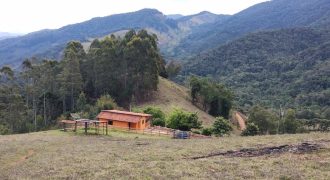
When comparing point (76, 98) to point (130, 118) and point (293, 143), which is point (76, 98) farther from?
point (293, 143)

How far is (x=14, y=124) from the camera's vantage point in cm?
7894

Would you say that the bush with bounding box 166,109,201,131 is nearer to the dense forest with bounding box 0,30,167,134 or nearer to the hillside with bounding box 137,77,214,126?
the hillside with bounding box 137,77,214,126

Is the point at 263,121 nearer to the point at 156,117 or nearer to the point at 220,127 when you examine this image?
the point at 156,117

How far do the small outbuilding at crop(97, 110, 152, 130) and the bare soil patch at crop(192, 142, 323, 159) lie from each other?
2064 cm

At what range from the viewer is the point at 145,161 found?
32531mm

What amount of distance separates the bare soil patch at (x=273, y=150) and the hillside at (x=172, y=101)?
41292 mm

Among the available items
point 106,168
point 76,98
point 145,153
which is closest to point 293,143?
point 145,153

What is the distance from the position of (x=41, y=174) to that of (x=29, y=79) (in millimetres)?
64473

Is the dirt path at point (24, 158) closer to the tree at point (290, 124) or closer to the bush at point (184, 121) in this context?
the bush at point (184, 121)

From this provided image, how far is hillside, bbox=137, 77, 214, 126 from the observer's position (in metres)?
82.2

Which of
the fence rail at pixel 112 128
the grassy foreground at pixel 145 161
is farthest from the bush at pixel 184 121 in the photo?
the grassy foreground at pixel 145 161

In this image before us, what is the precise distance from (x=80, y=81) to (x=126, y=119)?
2983cm

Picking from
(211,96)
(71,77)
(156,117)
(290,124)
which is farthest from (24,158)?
(211,96)

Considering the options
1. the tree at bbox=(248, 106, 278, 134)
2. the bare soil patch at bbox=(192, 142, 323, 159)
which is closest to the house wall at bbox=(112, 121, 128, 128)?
the bare soil patch at bbox=(192, 142, 323, 159)
